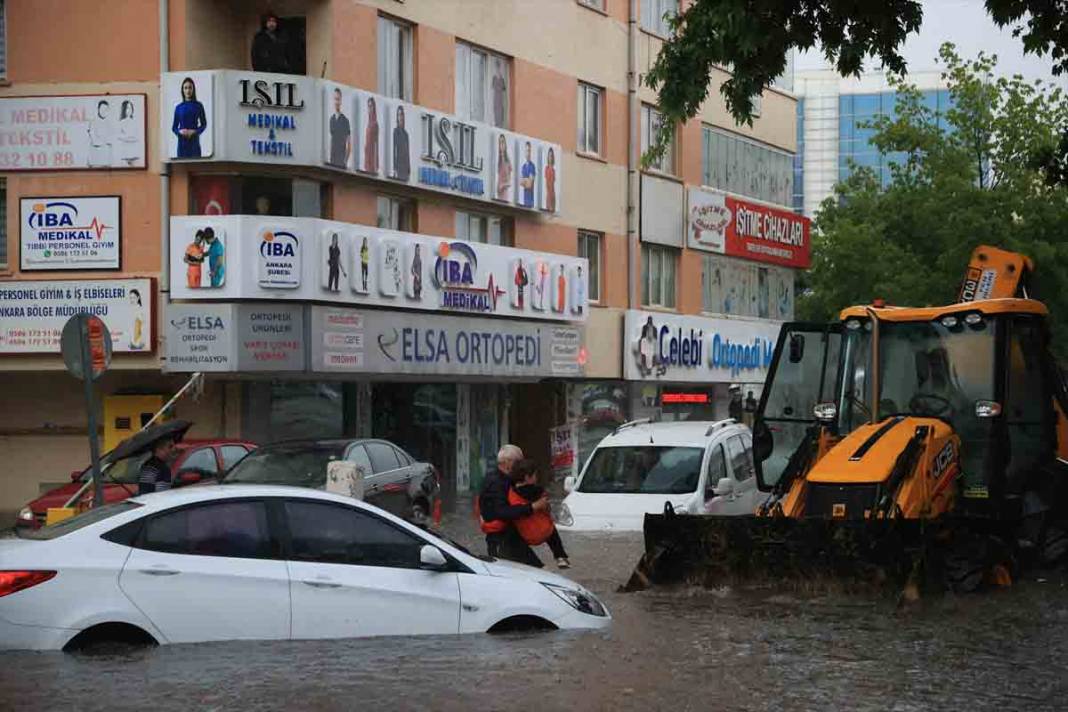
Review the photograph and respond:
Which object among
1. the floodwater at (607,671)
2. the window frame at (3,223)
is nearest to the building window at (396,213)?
the window frame at (3,223)

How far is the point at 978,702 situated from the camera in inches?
416

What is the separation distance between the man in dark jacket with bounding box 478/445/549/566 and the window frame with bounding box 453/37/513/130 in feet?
61.6

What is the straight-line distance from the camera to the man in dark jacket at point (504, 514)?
49.9 feet

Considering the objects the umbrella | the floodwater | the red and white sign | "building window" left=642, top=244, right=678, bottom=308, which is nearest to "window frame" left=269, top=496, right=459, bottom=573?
the floodwater

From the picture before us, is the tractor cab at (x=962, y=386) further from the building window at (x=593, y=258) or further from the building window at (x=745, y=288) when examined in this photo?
the building window at (x=745, y=288)

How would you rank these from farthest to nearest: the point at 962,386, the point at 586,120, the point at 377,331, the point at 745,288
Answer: the point at 745,288 < the point at 586,120 < the point at 377,331 < the point at 962,386

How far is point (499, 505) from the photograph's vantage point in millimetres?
15234

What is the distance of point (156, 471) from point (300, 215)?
1134 centimetres

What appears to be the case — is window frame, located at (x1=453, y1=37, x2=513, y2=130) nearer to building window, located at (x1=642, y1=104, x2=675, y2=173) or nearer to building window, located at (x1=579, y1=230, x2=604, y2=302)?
building window, located at (x1=579, y1=230, x2=604, y2=302)

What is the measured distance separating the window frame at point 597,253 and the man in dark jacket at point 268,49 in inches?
398

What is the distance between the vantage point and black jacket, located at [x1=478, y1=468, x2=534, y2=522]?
598 inches

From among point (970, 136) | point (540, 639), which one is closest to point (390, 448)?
point (540, 639)

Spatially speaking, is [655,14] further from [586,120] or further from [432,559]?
[432,559]

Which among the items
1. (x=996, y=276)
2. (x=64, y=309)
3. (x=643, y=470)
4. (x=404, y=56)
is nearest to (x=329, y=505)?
(x=643, y=470)
